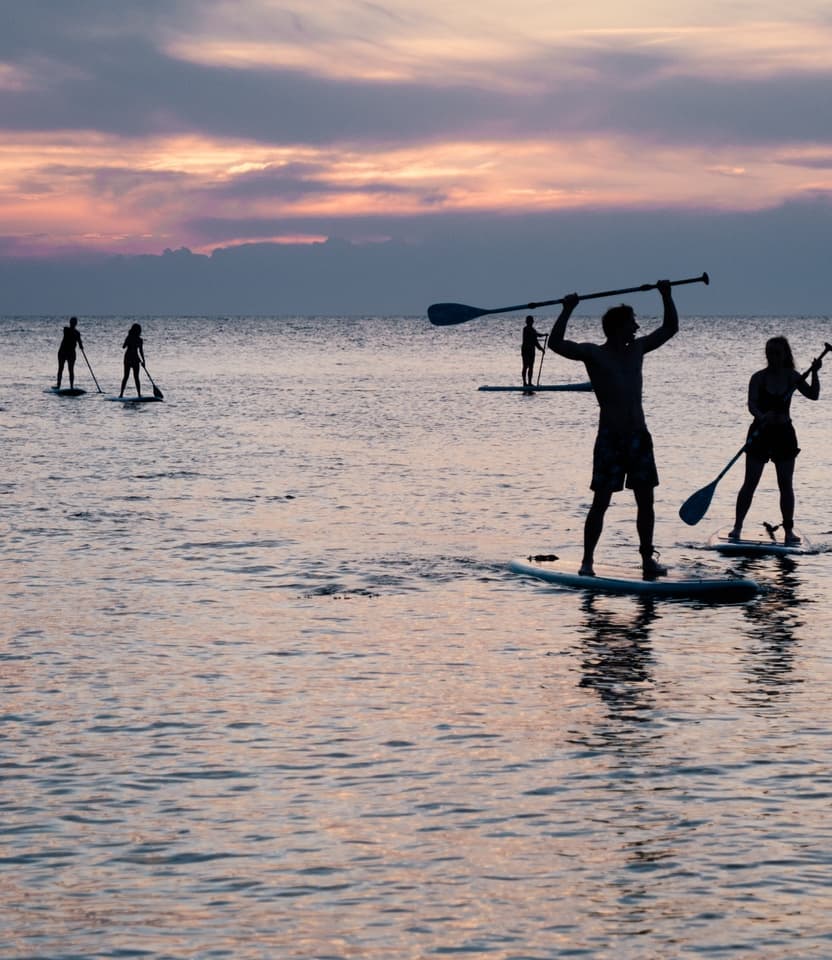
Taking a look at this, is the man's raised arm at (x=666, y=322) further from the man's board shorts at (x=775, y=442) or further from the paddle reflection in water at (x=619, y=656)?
the man's board shorts at (x=775, y=442)

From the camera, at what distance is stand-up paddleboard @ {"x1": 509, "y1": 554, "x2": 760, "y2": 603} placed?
11578mm

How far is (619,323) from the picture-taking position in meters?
11.5

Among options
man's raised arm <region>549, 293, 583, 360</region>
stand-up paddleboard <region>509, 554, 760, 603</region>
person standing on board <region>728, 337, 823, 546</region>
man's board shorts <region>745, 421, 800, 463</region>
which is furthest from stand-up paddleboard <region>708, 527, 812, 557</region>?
man's raised arm <region>549, 293, 583, 360</region>

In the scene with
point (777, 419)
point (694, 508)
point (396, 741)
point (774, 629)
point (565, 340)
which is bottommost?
point (396, 741)

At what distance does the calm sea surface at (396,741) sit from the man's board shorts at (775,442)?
100cm

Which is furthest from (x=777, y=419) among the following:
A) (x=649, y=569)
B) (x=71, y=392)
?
(x=71, y=392)

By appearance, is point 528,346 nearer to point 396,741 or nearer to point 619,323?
point 619,323

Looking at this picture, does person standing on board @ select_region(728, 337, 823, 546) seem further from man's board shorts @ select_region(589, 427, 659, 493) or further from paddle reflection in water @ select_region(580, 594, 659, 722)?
paddle reflection in water @ select_region(580, 594, 659, 722)

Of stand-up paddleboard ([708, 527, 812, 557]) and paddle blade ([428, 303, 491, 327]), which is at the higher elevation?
paddle blade ([428, 303, 491, 327])

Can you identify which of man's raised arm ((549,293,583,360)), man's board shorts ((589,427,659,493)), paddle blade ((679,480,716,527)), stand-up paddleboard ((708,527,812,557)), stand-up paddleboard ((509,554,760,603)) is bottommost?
stand-up paddleboard ((509,554,760,603))

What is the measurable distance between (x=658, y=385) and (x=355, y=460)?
38.0 meters

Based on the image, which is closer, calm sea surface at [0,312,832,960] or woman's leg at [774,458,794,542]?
calm sea surface at [0,312,832,960]

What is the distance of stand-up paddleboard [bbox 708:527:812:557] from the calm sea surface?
0.64 feet

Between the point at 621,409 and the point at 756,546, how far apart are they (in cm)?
295
